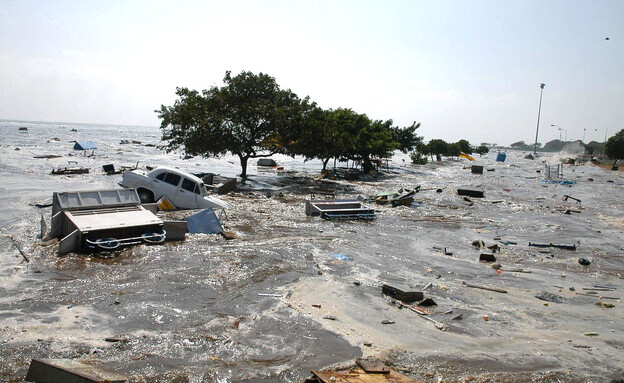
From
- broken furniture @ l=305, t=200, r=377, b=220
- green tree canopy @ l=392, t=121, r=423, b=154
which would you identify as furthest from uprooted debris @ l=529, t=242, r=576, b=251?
green tree canopy @ l=392, t=121, r=423, b=154

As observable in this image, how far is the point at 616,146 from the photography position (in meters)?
68.1

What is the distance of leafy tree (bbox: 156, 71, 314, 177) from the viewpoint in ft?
86.8

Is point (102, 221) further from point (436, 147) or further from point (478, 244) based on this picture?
point (436, 147)

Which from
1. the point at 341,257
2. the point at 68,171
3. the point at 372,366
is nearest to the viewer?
the point at 372,366

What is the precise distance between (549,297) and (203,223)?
9056 millimetres

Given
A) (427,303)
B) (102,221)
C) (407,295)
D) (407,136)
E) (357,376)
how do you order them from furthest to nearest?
1. (407,136)
2. (102,221)
3. (407,295)
4. (427,303)
5. (357,376)

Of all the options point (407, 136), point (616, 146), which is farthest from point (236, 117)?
point (616, 146)

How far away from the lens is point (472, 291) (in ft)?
30.5

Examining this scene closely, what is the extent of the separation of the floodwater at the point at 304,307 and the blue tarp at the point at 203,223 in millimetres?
443

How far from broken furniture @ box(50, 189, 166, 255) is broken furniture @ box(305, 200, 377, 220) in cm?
729

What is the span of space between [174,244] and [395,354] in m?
7.22

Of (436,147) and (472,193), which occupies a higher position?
(436,147)

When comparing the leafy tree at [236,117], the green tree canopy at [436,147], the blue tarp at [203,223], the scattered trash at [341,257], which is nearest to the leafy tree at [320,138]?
the leafy tree at [236,117]

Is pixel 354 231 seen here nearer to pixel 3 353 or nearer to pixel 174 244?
pixel 174 244
